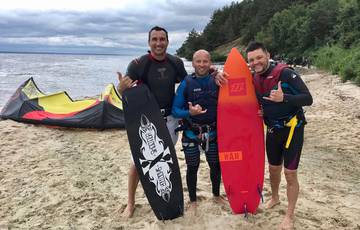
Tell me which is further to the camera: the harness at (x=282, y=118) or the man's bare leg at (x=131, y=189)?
the man's bare leg at (x=131, y=189)

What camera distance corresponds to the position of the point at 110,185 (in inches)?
212

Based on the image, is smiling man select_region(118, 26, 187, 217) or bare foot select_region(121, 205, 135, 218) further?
bare foot select_region(121, 205, 135, 218)

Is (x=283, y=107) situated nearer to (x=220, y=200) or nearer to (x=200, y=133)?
(x=200, y=133)

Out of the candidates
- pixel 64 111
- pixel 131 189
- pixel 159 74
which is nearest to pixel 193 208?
pixel 131 189

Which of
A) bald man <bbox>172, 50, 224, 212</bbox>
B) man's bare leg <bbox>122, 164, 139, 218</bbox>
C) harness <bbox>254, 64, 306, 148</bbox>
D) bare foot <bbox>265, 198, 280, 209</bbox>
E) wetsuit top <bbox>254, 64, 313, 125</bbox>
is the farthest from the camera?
bare foot <bbox>265, 198, 280, 209</bbox>

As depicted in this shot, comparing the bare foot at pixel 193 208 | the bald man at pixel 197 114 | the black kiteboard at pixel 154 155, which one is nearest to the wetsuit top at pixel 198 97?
the bald man at pixel 197 114

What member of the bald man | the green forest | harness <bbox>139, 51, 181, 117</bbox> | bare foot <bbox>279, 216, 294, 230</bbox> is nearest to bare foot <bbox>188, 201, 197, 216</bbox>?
the bald man

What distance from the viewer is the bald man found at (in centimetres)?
394

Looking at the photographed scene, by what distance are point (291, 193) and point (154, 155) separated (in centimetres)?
144

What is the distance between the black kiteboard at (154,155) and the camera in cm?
407

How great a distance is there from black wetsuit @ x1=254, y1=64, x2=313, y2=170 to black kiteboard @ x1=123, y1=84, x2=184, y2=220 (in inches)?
41.6

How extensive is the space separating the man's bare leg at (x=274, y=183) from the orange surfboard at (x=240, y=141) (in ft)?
0.46

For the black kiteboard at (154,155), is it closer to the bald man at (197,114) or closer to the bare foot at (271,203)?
the bald man at (197,114)

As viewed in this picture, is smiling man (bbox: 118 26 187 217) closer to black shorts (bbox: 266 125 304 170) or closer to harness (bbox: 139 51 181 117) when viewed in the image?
harness (bbox: 139 51 181 117)
